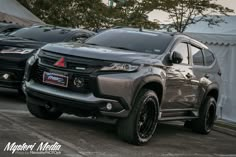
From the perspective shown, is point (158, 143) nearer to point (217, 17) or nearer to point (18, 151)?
point (18, 151)

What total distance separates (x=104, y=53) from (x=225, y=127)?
18.5 feet

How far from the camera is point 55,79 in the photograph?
711cm

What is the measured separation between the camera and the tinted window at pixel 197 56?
9055mm

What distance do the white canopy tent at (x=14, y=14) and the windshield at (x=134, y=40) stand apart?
15216 mm

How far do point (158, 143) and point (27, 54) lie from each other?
11.0 ft

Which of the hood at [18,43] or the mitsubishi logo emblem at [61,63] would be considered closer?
the mitsubishi logo emblem at [61,63]

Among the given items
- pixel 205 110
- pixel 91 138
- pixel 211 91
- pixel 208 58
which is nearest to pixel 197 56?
pixel 208 58

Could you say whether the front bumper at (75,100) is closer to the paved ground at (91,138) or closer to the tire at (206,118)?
the paved ground at (91,138)

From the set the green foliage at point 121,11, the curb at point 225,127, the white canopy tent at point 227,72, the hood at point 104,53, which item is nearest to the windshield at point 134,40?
the hood at point 104,53

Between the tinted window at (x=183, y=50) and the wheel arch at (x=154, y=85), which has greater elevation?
the tinted window at (x=183, y=50)

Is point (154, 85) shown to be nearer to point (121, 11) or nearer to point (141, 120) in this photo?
point (141, 120)

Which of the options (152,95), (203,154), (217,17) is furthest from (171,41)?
(217,17)

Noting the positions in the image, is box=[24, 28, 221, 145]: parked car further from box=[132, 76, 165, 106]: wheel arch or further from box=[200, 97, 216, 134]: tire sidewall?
box=[200, 97, 216, 134]: tire sidewall

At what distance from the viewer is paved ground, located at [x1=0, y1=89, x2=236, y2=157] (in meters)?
6.37
